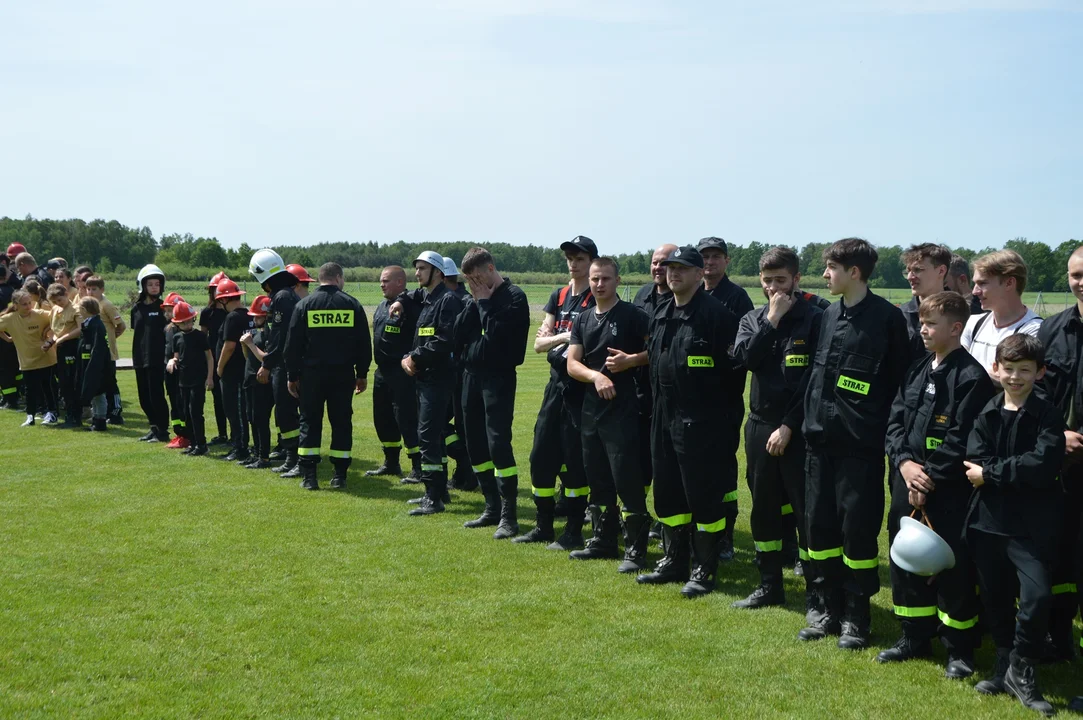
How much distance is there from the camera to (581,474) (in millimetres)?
8211

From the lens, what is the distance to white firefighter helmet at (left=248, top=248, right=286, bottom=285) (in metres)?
11.3

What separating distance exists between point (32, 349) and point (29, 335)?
0.25 meters

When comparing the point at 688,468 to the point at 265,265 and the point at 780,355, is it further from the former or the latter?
the point at 265,265

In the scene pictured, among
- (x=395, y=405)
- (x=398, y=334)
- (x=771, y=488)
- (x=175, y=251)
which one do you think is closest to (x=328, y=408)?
(x=395, y=405)

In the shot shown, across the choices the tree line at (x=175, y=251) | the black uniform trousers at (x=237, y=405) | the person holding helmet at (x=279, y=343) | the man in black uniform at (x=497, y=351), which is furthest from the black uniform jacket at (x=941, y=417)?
the tree line at (x=175, y=251)

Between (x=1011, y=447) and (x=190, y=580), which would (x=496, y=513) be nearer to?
(x=190, y=580)

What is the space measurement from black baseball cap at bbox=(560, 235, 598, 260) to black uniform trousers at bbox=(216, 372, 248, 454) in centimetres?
562

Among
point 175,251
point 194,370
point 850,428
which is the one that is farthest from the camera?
point 175,251

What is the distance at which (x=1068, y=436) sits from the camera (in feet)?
16.5

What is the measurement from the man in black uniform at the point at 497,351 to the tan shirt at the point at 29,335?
937cm

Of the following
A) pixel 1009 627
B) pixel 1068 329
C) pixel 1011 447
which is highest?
pixel 1068 329

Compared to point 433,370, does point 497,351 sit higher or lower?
higher

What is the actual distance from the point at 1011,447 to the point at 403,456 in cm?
906

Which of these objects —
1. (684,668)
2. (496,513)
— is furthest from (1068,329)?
(496,513)
